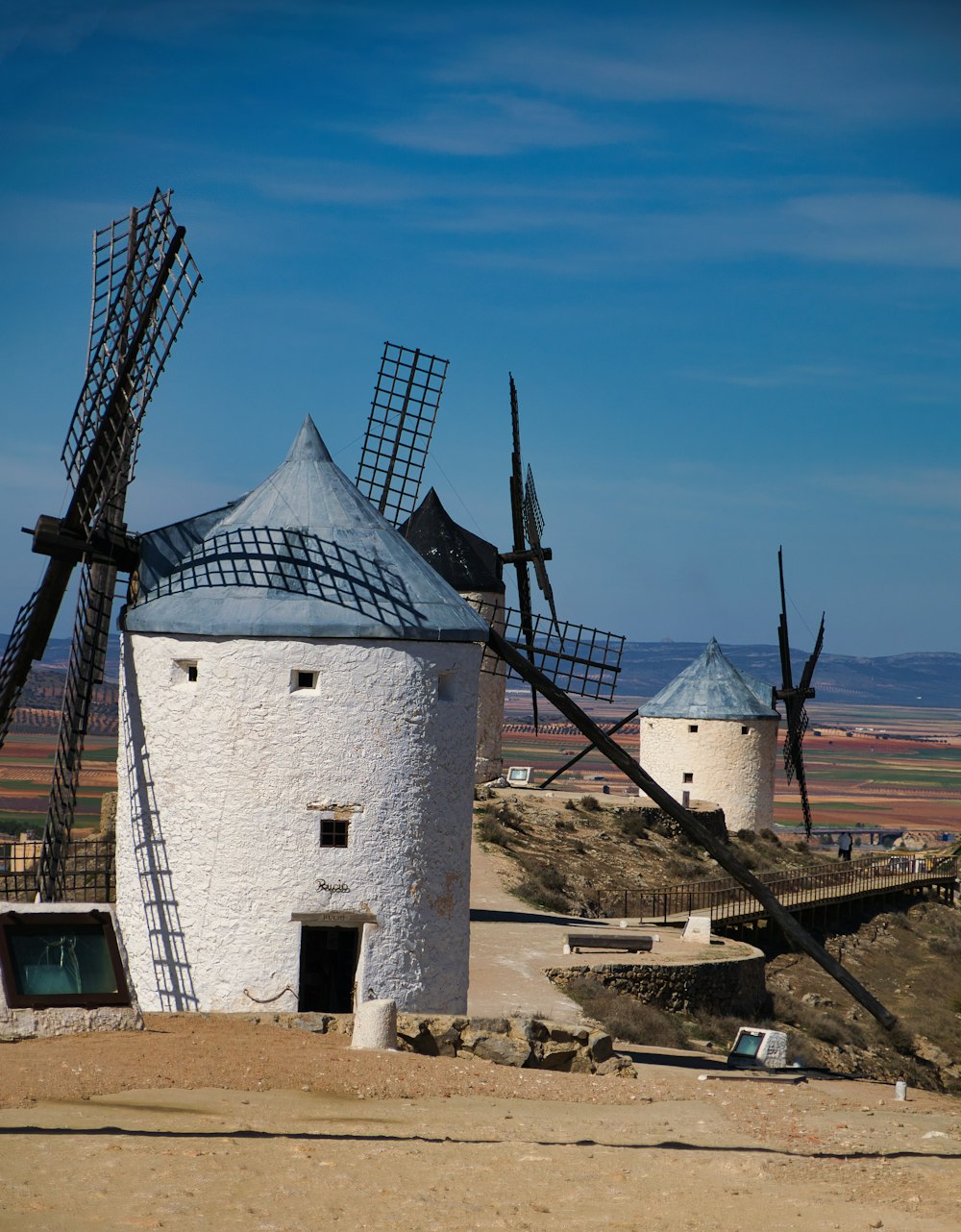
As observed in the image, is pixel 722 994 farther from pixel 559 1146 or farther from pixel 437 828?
pixel 559 1146

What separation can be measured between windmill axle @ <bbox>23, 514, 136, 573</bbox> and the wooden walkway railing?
14477 millimetres

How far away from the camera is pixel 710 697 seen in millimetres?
40688

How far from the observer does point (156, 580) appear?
639 inches

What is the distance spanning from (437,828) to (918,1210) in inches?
272

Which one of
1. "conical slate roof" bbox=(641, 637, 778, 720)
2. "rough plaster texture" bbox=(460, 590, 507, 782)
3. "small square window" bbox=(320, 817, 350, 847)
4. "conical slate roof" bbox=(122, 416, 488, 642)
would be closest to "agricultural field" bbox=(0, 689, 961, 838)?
"rough plaster texture" bbox=(460, 590, 507, 782)

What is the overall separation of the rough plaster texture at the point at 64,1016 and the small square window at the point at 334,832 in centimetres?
260

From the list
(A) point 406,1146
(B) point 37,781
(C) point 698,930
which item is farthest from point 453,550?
(B) point 37,781

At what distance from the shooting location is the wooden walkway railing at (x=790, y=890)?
29.7 m

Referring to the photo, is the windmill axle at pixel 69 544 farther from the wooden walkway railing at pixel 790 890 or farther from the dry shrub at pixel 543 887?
the wooden walkway railing at pixel 790 890

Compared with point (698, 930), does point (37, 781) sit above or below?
above

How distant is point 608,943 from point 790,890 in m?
12.6

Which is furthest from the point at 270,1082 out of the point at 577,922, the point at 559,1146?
the point at 577,922

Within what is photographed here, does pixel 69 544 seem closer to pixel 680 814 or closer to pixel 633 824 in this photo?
pixel 680 814

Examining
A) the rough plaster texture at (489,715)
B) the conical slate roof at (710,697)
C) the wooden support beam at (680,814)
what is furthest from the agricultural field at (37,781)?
the wooden support beam at (680,814)
